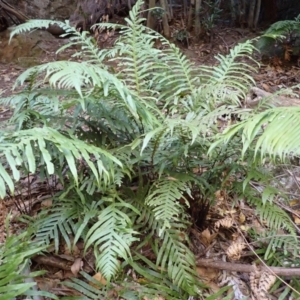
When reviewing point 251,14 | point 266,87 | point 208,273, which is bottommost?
point 208,273

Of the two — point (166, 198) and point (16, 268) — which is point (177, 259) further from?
point (16, 268)

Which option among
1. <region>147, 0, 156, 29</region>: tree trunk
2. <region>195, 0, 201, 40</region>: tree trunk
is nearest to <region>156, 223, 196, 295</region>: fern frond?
<region>147, 0, 156, 29</region>: tree trunk

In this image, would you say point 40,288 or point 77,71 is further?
point 40,288

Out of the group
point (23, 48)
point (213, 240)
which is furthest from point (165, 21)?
point (213, 240)

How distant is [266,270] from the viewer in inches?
68.4

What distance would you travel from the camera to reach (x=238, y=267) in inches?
70.5

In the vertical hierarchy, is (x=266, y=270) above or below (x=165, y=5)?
below

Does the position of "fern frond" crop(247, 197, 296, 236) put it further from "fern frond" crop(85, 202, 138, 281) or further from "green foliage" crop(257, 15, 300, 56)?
"green foliage" crop(257, 15, 300, 56)

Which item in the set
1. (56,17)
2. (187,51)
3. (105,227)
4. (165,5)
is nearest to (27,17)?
(56,17)

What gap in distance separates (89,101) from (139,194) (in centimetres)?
47

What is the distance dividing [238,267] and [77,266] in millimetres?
712

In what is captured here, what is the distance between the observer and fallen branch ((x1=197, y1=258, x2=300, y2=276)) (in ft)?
5.64

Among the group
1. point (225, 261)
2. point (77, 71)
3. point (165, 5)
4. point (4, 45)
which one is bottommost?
point (225, 261)

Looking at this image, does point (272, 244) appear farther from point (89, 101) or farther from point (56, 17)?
point (56, 17)
